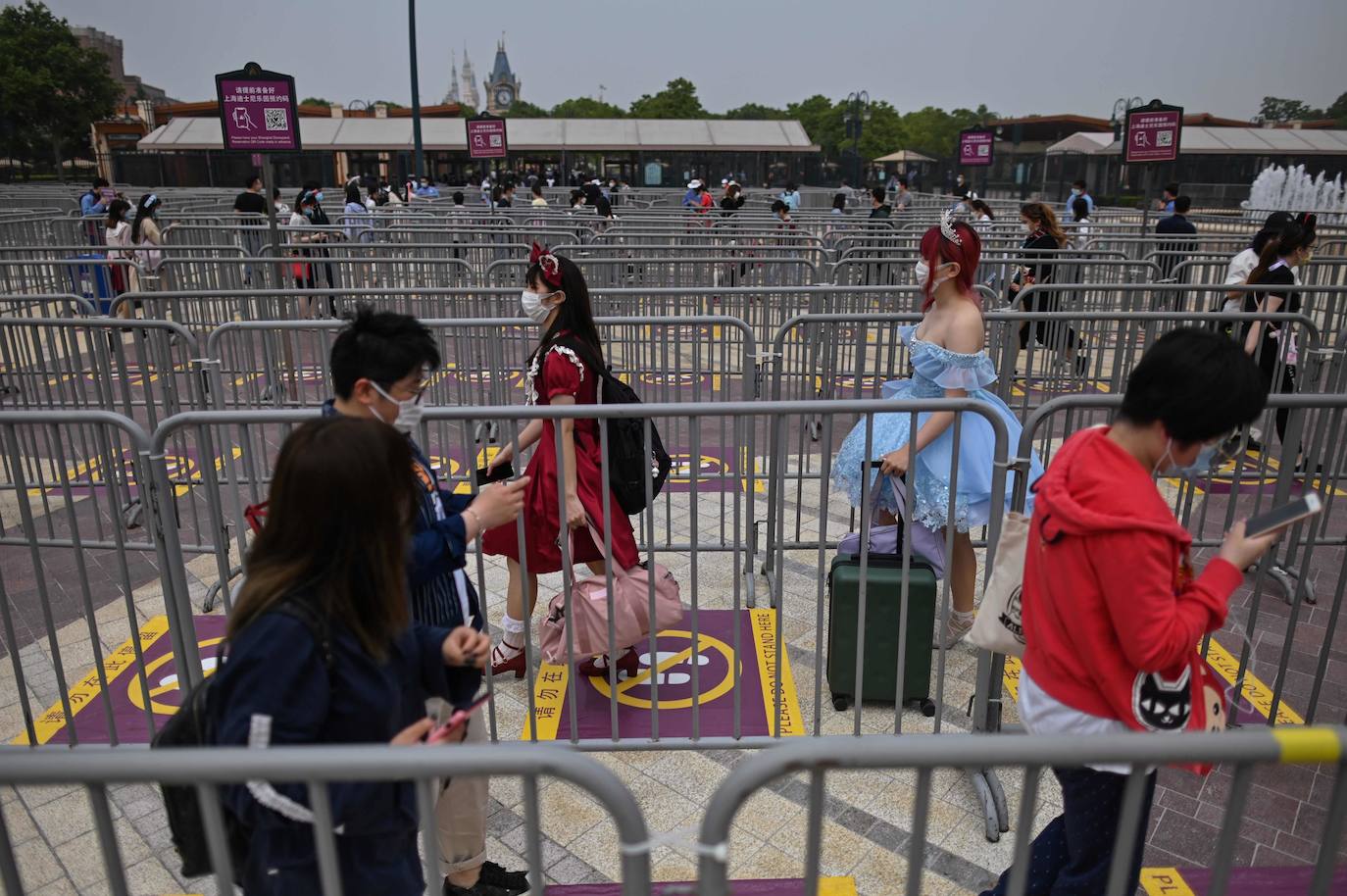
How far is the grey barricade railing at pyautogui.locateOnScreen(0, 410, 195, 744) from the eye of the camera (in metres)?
3.51

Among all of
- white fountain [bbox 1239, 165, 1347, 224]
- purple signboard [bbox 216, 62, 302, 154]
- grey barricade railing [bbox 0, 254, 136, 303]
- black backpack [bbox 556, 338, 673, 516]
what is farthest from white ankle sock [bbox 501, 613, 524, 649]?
white fountain [bbox 1239, 165, 1347, 224]

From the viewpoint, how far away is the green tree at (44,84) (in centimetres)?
5331

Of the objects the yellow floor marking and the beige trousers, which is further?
the yellow floor marking

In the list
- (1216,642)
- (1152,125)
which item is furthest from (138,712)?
(1152,125)

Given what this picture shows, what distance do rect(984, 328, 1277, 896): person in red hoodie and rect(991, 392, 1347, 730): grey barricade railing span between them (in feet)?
2.39

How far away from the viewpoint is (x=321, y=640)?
183 cm

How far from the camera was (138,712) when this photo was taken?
428 cm

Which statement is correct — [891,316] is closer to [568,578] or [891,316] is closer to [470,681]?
[568,578]

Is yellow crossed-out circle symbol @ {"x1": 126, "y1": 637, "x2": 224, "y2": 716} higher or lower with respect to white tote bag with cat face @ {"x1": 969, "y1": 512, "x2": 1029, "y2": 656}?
lower

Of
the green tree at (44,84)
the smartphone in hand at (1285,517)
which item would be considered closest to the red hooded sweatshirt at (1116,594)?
the smartphone in hand at (1285,517)

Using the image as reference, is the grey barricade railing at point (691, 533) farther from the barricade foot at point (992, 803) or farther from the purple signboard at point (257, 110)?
the purple signboard at point (257, 110)

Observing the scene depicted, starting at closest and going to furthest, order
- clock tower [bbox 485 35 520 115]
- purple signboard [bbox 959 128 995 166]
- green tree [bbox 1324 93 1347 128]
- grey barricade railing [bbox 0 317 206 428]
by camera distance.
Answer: grey barricade railing [bbox 0 317 206 428] < purple signboard [bbox 959 128 995 166] < green tree [bbox 1324 93 1347 128] < clock tower [bbox 485 35 520 115]

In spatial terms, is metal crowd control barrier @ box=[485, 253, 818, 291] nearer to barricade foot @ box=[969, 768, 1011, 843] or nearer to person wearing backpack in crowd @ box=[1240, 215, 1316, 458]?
person wearing backpack in crowd @ box=[1240, 215, 1316, 458]

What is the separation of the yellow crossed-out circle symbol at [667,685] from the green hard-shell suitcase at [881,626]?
21.7 inches
